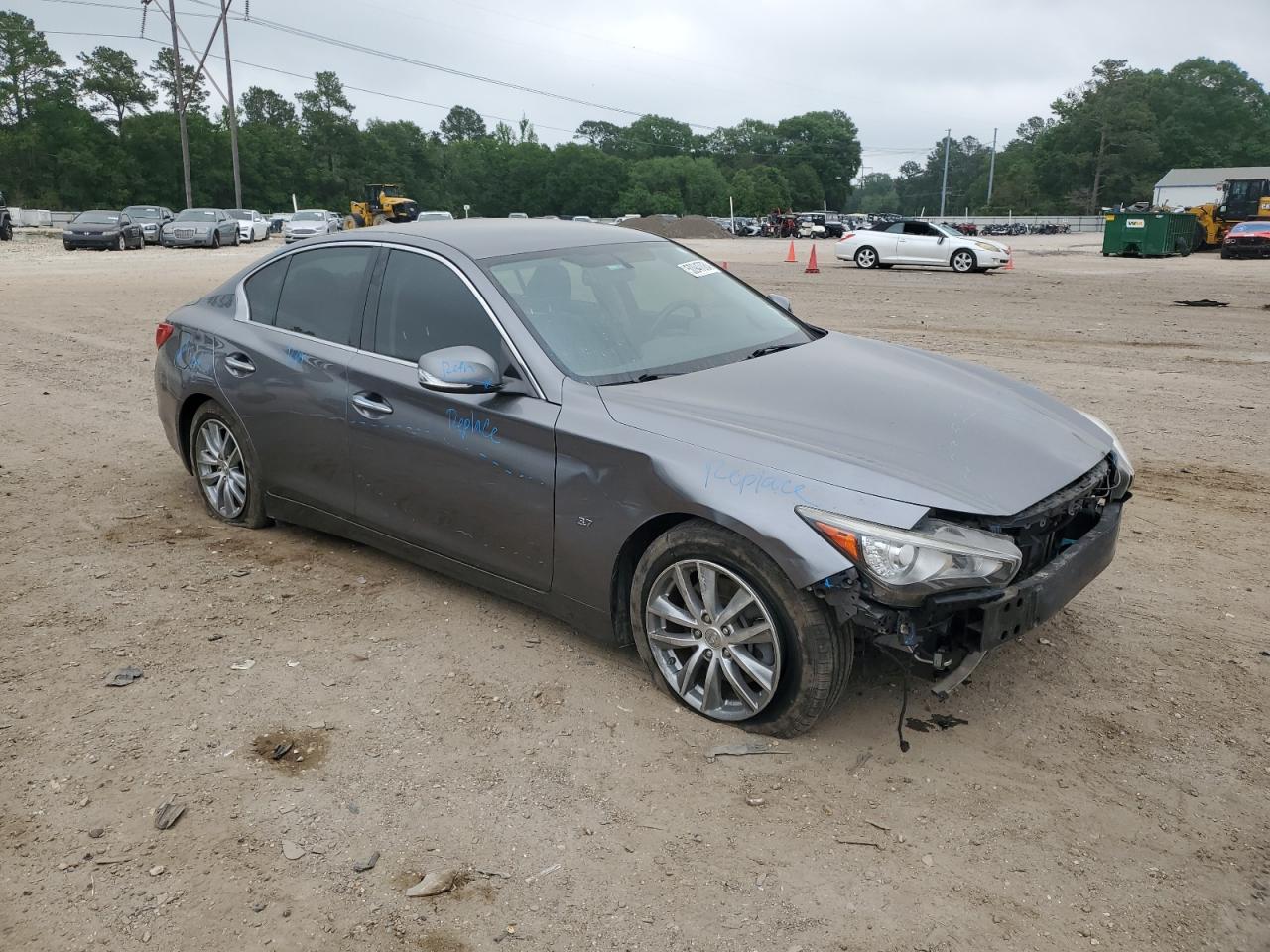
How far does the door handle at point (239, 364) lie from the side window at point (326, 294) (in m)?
0.24

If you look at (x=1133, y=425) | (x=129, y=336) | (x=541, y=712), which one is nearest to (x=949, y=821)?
(x=541, y=712)

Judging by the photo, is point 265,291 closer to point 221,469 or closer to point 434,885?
point 221,469

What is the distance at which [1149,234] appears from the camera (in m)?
33.3

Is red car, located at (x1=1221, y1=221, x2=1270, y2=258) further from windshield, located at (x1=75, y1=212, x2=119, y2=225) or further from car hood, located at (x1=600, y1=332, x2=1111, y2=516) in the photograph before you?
windshield, located at (x1=75, y1=212, x2=119, y2=225)

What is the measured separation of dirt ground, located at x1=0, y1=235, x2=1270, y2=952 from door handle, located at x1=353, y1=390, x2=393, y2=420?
0.87 m

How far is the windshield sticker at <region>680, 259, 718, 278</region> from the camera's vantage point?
503cm

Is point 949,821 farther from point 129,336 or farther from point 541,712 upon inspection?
point 129,336

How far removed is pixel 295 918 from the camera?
9.14ft

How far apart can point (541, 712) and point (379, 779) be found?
2.13ft

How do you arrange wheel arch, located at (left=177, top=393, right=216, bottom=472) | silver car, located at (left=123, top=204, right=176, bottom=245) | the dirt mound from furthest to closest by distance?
the dirt mound, silver car, located at (left=123, top=204, right=176, bottom=245), wheel arch, located at (left=177, top=393, right=216, bottom=472)

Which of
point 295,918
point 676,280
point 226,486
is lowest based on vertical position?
point 295,918

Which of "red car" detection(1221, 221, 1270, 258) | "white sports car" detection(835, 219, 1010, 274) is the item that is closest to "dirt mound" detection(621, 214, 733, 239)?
"white sports car" detection(835, 219, 1010, 274)

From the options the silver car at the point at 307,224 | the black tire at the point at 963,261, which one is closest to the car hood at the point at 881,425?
the black tire at the point at 963,261

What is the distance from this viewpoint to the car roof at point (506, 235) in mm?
4594
